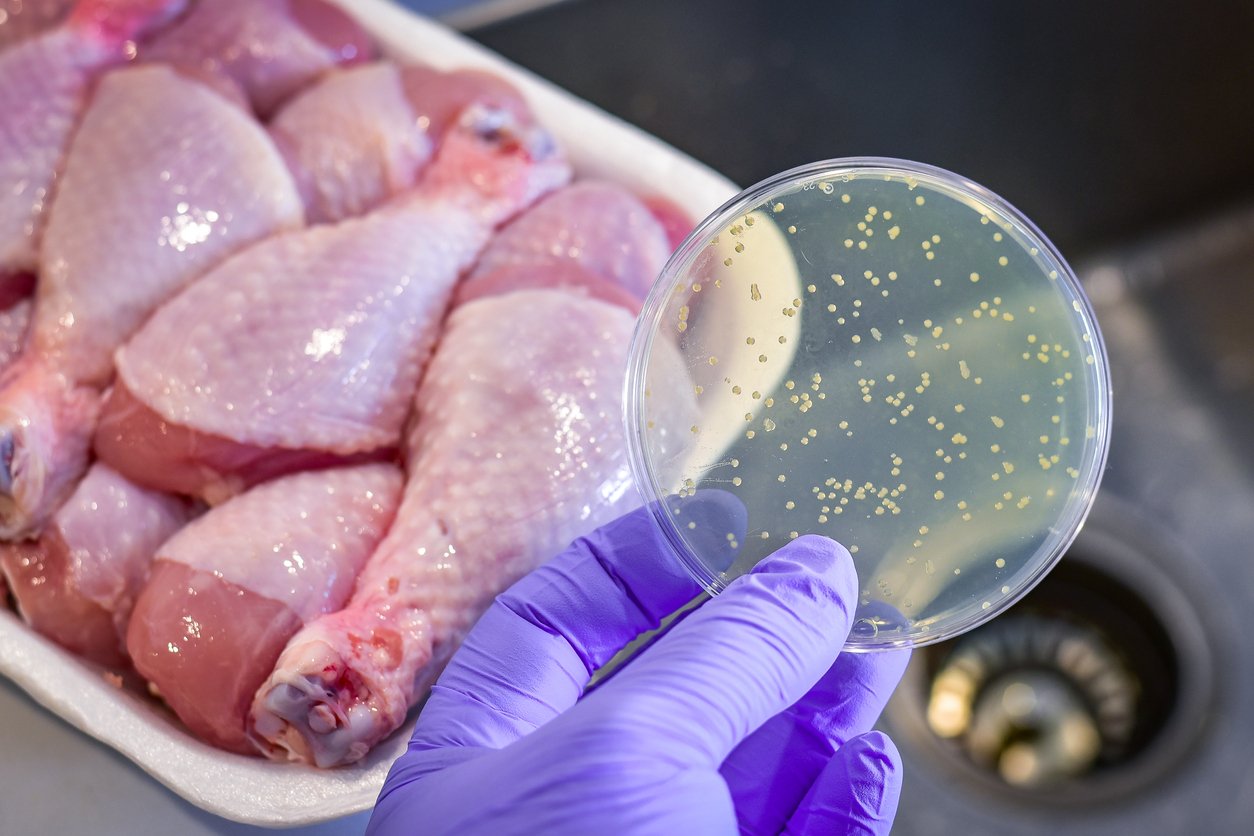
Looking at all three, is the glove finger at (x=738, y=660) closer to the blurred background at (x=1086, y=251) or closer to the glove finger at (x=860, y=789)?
the glove finger at (x=860, y=789)

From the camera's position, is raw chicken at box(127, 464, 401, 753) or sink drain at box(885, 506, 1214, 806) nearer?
raw chicken at box(127, 464, 401, 753)

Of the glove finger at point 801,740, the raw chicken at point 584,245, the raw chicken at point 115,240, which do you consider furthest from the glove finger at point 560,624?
the raw chicken at point 115,240

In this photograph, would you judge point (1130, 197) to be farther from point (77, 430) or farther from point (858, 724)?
point (77, 430)

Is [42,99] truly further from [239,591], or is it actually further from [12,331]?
[239,591]

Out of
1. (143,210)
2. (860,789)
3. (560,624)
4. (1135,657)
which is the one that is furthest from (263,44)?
(1135,657)

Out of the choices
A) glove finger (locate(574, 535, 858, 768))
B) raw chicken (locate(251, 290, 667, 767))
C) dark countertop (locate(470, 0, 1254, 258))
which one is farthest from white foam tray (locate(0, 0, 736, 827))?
dark countertop (locate(470, 0, 1254, 258))

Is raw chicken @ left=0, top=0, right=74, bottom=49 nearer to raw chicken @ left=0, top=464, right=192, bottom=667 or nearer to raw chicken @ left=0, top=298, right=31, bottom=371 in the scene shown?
raw chicken @ left=0, top=298, right=31, bottom=371
